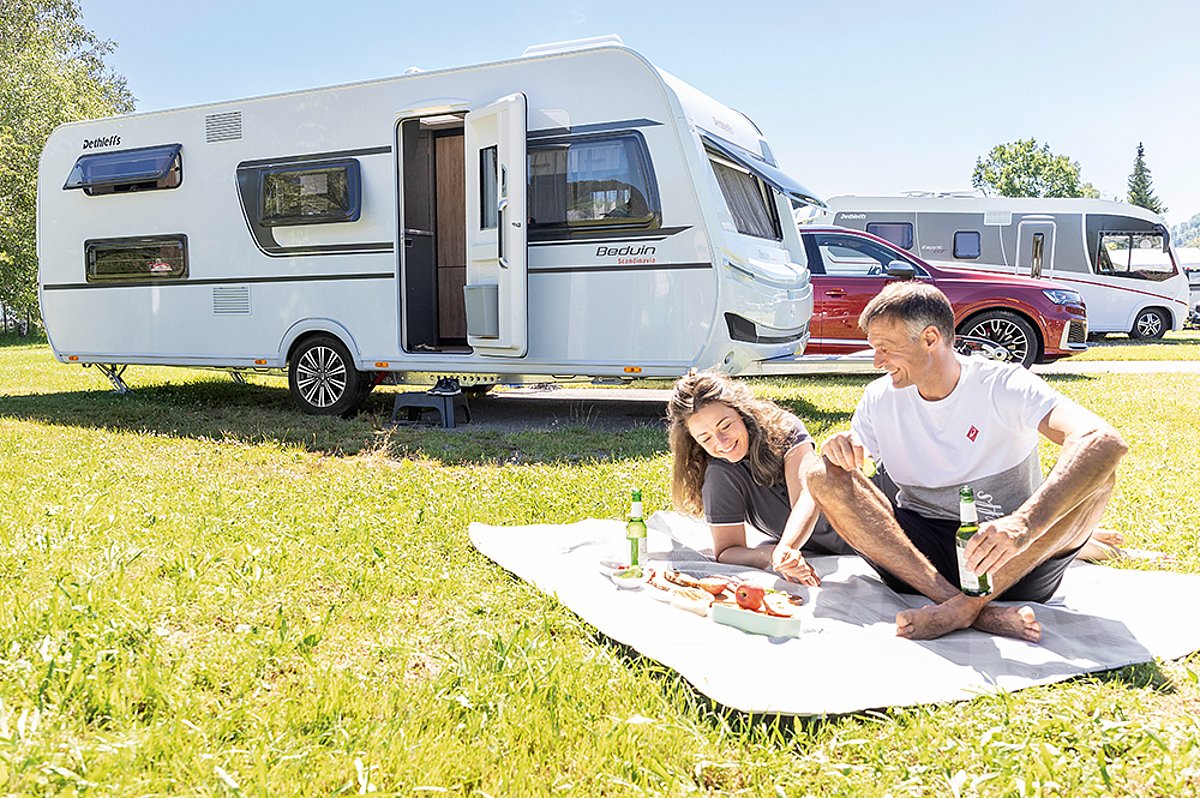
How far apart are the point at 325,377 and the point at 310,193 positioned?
163 centimetres

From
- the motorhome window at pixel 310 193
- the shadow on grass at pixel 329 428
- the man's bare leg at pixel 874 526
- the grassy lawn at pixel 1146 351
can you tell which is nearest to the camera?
the man's bare leg at pixel 874 526

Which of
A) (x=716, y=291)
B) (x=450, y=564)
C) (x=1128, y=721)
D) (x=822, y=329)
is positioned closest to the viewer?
(x=1128, y=721)

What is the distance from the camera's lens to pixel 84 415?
870 centimetres

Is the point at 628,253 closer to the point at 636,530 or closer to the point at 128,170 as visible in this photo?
the point at 636,530

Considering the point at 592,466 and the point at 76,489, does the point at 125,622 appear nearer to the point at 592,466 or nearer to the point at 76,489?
the point at 76,489

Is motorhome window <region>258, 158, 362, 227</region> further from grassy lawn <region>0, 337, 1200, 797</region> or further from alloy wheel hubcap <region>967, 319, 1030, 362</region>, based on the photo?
alloy wheel hubcap <region>967, 319, 1030, 362</region>

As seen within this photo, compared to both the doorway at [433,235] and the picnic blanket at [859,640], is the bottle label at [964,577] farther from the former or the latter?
the doorway at [433,235]

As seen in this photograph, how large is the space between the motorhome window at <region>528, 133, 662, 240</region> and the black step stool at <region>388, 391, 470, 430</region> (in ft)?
5.44

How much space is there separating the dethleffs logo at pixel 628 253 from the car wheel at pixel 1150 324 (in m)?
15.3

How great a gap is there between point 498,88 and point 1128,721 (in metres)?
6.41

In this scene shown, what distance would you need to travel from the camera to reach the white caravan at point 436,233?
7062 mm

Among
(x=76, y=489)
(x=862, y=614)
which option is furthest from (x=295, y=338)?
(x=862, y=614)

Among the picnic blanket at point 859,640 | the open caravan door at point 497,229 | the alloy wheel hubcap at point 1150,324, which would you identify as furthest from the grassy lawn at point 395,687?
the alloy wheel hubcap at point 1150,324

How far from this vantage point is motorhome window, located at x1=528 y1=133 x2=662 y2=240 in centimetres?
704
